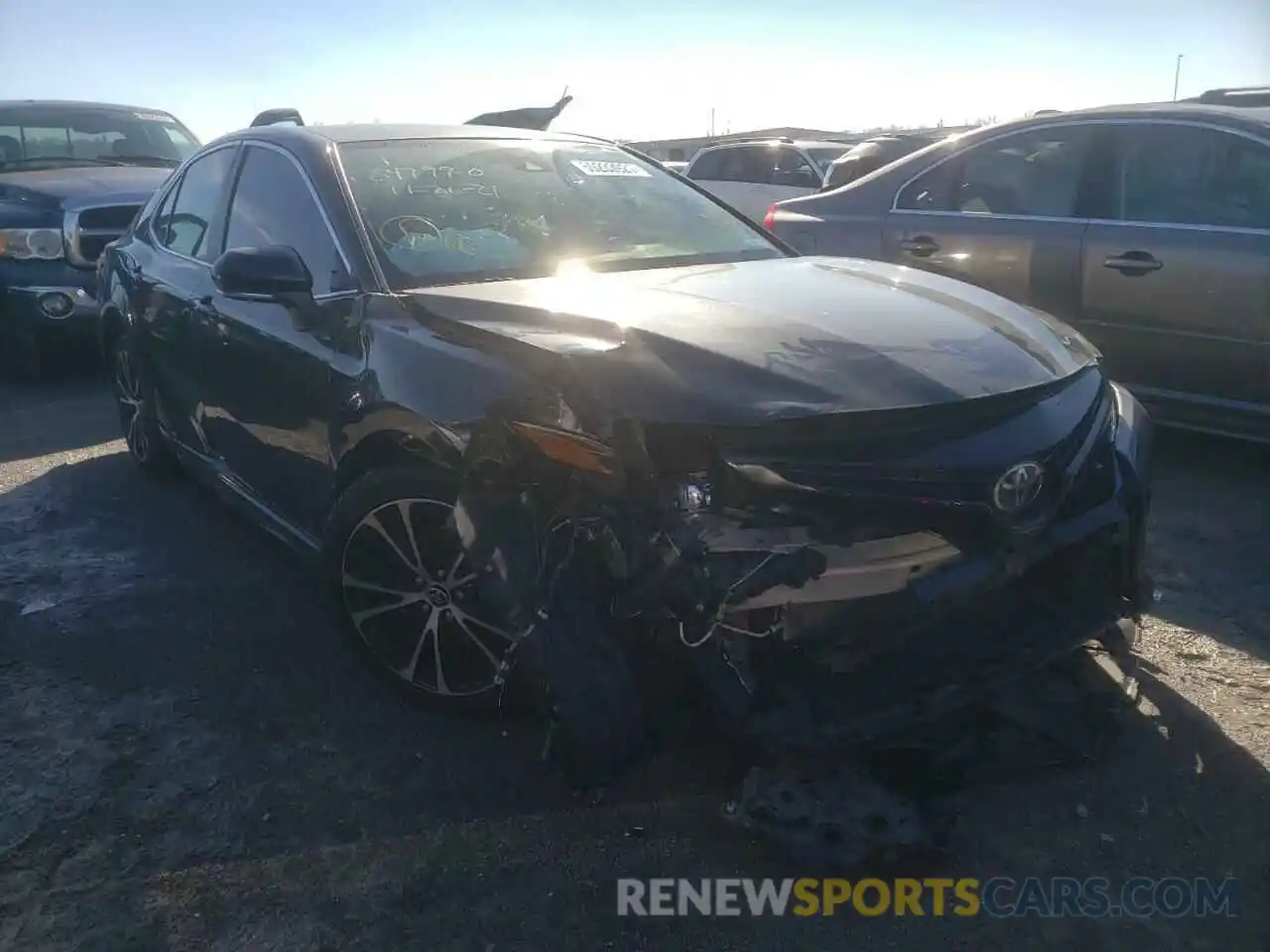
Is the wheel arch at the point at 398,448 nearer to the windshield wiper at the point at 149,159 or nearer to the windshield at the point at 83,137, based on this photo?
the windshield at the point at 83,137

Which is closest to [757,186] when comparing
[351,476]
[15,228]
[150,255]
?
[15,228]

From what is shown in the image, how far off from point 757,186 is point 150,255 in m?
10.0

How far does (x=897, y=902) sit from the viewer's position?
241cm

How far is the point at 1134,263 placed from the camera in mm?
5023

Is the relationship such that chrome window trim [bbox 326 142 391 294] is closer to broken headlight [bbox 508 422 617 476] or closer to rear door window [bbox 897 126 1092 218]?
broken headlight [bbox 508 422 617 476]

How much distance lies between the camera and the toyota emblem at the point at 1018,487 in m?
2.47

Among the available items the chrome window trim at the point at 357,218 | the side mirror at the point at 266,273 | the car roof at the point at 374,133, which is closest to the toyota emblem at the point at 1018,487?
the chrome window trim at the point at 357,218

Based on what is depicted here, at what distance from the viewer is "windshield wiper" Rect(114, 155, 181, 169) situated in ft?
29.4

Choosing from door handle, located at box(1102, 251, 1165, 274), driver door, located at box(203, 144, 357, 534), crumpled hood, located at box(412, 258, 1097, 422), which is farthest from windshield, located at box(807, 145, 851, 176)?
crumpled hood, located at box(412, 258, 1097, 422)

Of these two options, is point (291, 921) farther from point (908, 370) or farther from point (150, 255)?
point (150, 255)

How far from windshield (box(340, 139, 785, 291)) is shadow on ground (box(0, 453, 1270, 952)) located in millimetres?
1353

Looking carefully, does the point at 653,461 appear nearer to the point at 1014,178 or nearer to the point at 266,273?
the point at 266,273

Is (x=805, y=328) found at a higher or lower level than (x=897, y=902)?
higher

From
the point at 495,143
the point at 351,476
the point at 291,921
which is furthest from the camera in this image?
the point at 495,143
